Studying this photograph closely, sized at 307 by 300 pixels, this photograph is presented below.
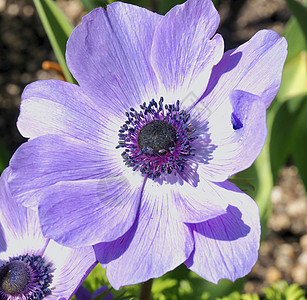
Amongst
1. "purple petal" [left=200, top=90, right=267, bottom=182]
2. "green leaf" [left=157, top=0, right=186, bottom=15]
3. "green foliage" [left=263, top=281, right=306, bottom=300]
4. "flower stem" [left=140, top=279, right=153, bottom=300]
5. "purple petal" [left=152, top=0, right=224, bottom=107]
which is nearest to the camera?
"purple petal" [left=200, top=90, right=267, bottom=182]

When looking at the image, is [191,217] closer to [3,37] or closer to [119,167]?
[119,167]

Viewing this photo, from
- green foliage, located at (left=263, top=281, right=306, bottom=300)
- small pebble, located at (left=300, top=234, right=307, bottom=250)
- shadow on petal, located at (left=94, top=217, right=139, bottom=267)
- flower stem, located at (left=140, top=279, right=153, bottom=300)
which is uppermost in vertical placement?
shadow on petal, located at (left=94, top=217, right=139, bottom=267)

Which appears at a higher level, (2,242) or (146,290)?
(2,242)

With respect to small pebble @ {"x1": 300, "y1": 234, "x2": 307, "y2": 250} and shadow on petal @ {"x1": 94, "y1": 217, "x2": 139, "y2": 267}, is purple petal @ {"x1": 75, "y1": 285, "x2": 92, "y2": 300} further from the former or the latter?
small pebble @ {"x1": 300, "y1": 234, "x2": 307, "y2": 250}

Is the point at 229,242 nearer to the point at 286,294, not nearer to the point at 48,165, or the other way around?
the point at 48,165

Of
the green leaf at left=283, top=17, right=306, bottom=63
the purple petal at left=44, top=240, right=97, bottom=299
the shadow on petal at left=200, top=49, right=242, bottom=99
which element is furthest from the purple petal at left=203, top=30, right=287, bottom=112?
the green leaf at left=283, top=17, right=306, bottom=63

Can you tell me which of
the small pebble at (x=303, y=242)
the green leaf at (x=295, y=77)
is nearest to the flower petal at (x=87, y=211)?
the green leaf at (x=295, y=77)

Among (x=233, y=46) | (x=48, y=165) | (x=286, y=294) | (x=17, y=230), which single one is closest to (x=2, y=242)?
(x=17, y=230)

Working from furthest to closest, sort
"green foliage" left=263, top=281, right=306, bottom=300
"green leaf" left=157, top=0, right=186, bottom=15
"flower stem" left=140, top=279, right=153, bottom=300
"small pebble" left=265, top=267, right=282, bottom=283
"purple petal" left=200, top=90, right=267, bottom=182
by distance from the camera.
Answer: "small pebble" left=265, top=267, right=282, bottom=283 < "green foliage" left=263, top=281, right=306, bottom=300 < "green leaf" left=157, top=0, right=186, bottom=15 < "flower stem" left=140, top=279, right=153, bottom=300 < "purple petal" left=200, top=90, right=267, bottom=182

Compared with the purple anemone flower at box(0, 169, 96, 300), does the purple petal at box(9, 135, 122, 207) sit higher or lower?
higher
